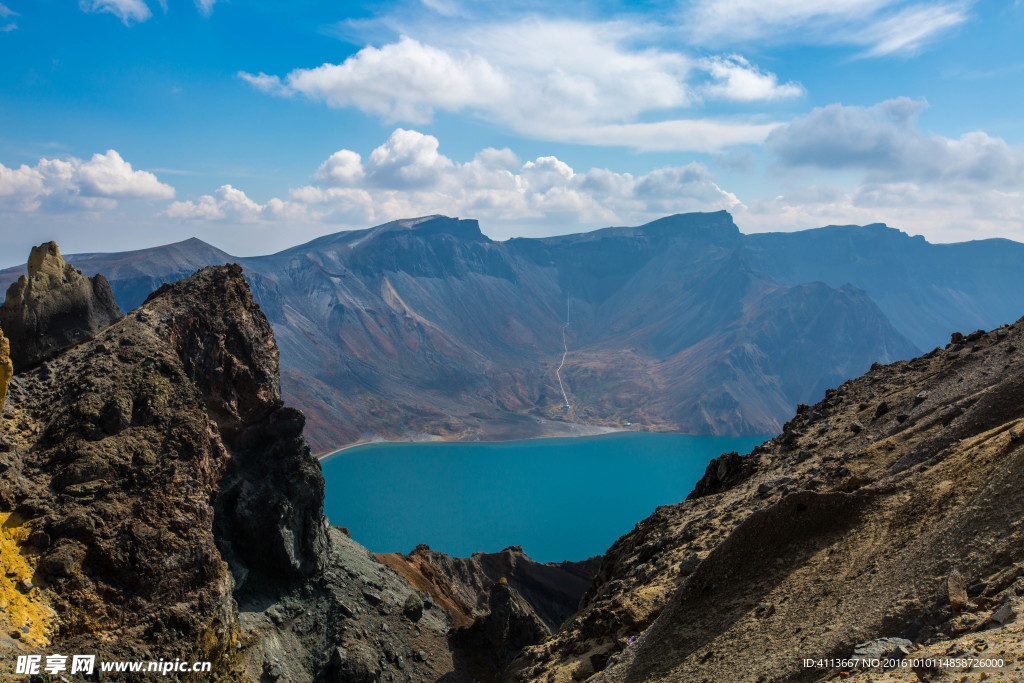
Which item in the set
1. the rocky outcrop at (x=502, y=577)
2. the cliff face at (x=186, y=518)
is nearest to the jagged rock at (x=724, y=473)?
the cliff face at (x=186, y=518)

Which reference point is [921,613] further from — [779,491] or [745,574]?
[779,491]

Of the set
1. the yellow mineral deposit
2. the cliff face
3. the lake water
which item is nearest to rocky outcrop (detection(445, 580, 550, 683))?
the cliff face

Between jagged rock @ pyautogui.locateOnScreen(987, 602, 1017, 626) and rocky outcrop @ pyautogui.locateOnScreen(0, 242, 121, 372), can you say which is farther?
rocky outcrop @ pyautogui.locateOnScreen(0, 242, 121, 372)

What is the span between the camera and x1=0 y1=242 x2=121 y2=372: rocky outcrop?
21.4 metres

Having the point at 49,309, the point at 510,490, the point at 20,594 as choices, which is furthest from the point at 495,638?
the point at 510,490

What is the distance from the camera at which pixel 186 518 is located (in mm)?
21719

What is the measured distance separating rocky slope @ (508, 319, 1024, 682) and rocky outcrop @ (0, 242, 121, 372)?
1777 cm

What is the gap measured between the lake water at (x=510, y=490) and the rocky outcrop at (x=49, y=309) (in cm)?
5465

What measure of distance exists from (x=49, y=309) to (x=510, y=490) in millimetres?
81751

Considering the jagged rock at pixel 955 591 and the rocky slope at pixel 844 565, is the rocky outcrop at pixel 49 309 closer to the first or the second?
the rocky slope at pixel 844 565

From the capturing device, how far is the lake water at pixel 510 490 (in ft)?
259

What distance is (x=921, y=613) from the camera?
740 centimetres

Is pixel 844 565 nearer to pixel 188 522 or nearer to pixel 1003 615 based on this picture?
pixel 1003 615

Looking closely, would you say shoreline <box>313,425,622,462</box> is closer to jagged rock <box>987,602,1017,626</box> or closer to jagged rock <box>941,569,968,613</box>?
jagged rock <box>941,569,968,613</box>
